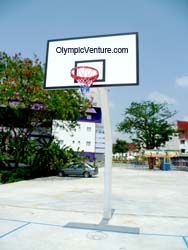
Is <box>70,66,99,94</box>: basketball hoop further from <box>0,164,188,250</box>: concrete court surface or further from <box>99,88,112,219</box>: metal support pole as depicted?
<box>0,164,188,250</box>: concrete court surface

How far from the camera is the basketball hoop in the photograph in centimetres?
790

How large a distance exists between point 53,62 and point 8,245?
549cm

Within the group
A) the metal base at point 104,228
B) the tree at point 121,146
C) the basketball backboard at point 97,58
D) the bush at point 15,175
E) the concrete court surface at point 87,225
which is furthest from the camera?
the tree at point 121,146

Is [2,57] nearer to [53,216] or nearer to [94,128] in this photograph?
[53,216]

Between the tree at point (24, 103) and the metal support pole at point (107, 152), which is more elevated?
the tree at point (24, 103)

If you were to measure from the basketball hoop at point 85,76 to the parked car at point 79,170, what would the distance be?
52.2 feet

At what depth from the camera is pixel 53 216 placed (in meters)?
7.86

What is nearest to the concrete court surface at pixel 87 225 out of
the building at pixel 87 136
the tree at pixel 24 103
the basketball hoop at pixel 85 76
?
A: the basketball hoop at pixel 85 76

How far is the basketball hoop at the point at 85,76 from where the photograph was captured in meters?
7.90

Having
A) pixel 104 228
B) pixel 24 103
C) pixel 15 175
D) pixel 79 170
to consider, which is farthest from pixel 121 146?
pixel 104 228

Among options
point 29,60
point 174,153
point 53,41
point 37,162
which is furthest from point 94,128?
point 53,41

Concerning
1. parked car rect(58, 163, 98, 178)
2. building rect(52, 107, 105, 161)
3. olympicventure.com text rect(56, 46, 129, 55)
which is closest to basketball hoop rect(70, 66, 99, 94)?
olympicventure.com text rect(56, 46, 129, 55)

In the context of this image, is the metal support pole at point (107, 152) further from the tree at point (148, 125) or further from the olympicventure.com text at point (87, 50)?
the tree at point (148, 125)

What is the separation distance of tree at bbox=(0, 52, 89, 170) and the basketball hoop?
32.1ft
